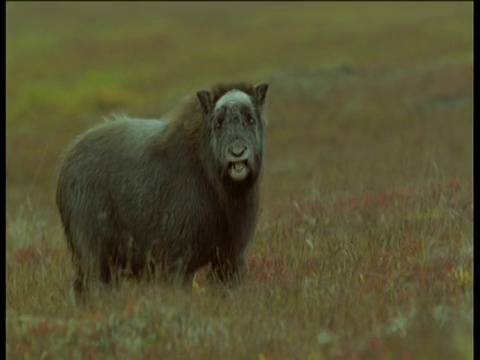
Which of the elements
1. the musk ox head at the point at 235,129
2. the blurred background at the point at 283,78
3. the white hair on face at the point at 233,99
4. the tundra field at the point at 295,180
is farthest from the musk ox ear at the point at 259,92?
the blurred background at the point at 283,78

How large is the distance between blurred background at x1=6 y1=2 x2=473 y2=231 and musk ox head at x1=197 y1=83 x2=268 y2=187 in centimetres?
254

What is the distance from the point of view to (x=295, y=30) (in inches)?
2121

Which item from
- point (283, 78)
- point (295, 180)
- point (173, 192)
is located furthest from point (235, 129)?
point (283, 78)

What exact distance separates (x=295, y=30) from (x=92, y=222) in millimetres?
46210

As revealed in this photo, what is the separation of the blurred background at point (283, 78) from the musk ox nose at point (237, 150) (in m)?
2.94

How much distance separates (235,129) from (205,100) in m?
0.52

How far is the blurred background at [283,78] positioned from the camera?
1956cm

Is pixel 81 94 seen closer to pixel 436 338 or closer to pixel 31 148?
pixel 31 148

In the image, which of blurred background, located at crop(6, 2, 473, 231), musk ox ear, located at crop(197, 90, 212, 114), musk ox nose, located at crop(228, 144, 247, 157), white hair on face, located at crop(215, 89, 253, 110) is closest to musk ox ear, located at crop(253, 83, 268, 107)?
white hair on face, located at crop(215, 89, 253, 110)

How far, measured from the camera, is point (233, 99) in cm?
775

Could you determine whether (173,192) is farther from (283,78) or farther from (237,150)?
(283,78)

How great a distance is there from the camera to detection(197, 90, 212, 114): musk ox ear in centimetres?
796

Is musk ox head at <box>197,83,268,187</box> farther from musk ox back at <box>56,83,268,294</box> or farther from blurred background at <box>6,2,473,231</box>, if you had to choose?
blurred background at <box>6,2,473,231</box>

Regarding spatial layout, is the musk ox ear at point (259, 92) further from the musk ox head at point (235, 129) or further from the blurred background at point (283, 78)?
the blurred background at point (283, 78)
